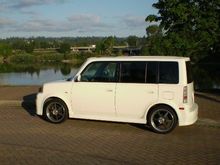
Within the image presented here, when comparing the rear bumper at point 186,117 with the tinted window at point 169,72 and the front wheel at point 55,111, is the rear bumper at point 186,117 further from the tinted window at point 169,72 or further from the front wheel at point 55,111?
the front wheel at point 55,111

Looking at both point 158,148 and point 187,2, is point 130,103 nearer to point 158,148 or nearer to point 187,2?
point 158,148

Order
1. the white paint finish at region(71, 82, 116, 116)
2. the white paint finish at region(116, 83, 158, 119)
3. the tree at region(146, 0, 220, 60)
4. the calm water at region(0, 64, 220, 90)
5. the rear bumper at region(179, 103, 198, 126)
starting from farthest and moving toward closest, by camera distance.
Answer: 1. the calm water at region(0, 64, 220, 90)
2. the tree at region(146, 0, 220, 60)
3. the white paint finish at region(71, 82, 116, 116)
4. the white paint finish at region(116, 83, 158, 119)
5. the rear bumper at region(179, 103, 198, 126)

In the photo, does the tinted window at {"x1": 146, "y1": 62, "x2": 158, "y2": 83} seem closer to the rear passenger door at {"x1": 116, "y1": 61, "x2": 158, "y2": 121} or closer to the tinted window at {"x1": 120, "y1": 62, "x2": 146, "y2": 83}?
the rear passenger door at {"x1": 116, "y1": 61, "x2": 158, "y2": 121}

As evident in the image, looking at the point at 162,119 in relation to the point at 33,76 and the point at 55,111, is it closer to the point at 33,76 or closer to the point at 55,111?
the point at 55,111

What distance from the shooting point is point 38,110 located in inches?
423

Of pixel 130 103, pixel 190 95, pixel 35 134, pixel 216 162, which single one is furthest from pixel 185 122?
pixel 35 134

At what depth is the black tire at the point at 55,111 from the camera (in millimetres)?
Result: 10422

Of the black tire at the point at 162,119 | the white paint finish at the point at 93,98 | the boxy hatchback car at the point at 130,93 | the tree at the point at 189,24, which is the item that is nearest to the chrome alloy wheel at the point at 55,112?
the boxy hatchback car at the point at 130,93

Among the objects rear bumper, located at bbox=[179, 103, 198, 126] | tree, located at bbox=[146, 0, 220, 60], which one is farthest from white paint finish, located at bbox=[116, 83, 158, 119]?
tree, located at bbox=[146, 0, 220, 60]

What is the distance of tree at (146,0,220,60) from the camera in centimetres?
2439

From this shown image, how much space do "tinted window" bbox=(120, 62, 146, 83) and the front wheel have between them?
162cm

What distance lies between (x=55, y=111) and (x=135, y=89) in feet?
6.89

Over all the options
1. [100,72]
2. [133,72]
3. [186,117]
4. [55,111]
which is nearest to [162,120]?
[186,117]

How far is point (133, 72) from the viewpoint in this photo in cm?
985
